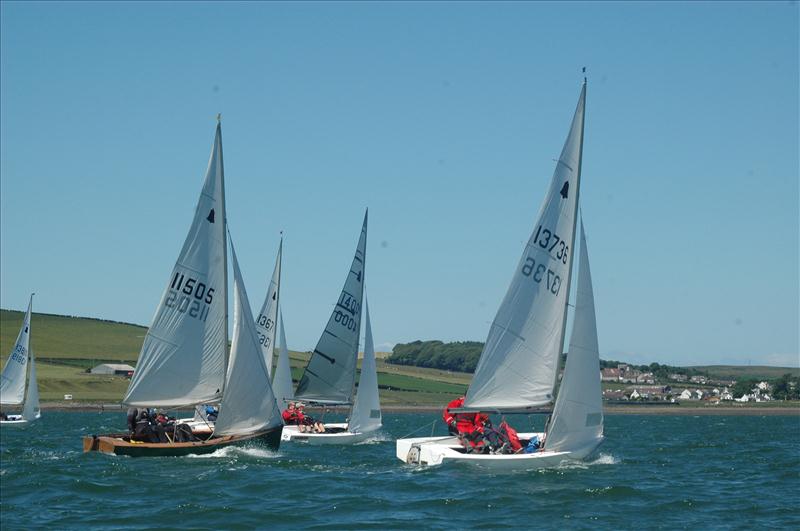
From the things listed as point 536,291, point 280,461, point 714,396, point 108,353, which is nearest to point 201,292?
point 280,461

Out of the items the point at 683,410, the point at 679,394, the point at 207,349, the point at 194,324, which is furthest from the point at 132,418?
the point at 679,394

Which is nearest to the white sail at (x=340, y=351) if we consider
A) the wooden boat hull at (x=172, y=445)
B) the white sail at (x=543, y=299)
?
the wooden boat hull at (x=172, y=445)

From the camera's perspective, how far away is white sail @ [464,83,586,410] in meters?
33.3

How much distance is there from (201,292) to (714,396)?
148045mm

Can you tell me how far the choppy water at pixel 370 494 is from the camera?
78.5 feet

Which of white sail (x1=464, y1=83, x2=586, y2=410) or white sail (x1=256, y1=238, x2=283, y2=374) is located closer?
white sail (x1=464, y1=83, x2=586, y2=410)

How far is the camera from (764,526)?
2400 cm

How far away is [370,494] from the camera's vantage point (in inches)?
1094

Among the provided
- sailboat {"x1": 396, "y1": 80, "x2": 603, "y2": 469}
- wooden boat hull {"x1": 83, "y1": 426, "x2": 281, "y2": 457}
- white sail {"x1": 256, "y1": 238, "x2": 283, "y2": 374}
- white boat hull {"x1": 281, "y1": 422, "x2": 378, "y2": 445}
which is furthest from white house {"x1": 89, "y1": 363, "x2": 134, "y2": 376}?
sailboat {"x1": 396, "y1": 80, "x2": 603, "y2": 469}

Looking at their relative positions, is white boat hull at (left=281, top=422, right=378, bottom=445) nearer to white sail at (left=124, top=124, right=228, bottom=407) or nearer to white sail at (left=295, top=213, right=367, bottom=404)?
white sail at (left=295, top=213, right=367, bottom=404)

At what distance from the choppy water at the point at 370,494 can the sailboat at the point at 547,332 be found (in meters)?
1.56

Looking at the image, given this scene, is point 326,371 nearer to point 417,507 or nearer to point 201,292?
point 201,292

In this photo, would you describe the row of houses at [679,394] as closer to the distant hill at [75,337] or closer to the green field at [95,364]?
the green field at [95,364]

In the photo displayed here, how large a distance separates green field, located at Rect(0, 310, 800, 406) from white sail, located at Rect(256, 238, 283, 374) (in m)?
61.7
